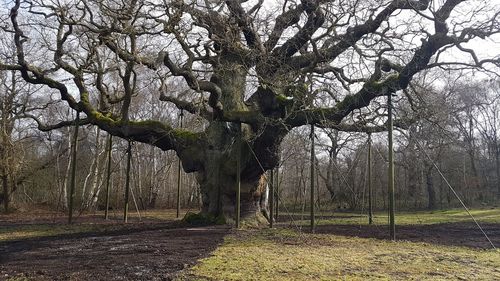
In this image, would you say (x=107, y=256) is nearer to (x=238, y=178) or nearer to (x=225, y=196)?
(x=238, y=178)

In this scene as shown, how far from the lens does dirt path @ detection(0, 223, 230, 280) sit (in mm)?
6105

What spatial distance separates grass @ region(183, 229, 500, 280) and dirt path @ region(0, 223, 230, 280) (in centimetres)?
46

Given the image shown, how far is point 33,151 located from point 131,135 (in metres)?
22.5

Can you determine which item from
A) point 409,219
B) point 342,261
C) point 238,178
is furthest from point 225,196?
point 409,219

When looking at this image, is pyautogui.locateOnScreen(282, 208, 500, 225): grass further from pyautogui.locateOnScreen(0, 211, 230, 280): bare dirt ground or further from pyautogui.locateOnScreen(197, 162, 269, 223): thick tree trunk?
pyautogui.locateOnScreen(0, 211, 230, 280): bare dirt ground

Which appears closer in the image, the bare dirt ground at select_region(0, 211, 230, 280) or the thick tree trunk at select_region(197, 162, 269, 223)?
the bare dirt ground at select_region(0, 211, 230, 280)

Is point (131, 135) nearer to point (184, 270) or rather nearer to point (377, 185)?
point (184, 270)

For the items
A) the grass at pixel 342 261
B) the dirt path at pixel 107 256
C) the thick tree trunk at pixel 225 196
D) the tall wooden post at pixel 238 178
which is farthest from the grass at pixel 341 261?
the thick tree trunk at pixel 225 196

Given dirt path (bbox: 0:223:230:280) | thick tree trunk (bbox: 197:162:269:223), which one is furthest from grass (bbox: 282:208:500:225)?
dirt path (bbox: 0:223:230:280)

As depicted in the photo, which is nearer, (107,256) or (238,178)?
(107,256)

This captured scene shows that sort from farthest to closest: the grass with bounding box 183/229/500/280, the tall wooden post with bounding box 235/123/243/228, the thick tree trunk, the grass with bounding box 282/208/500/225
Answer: the grass with bounding box 282/208/500/225 → the thick tree trunk → the tall wooden post with bounding box 235/123/243/228 → the grass with bounding box 183/229/500/280

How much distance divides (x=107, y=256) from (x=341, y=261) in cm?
384

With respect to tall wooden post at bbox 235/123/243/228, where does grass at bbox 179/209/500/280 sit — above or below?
below

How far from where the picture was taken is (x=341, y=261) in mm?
7168
